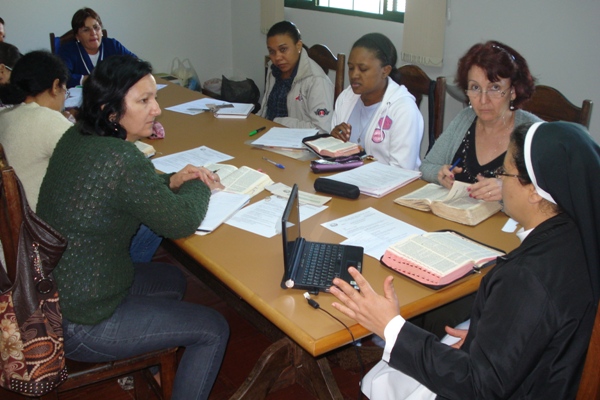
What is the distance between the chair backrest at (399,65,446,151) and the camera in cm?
263

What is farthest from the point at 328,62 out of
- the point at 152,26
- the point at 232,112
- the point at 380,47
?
the point at 152,26

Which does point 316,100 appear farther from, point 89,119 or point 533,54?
point 89,119

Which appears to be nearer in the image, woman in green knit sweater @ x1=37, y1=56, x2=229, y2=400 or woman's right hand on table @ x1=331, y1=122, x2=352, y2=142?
woman in green knit sweater @ x1=37, y1=56, x2=229, y2=400

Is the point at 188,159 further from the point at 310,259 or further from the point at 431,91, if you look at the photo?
the point at 431,91

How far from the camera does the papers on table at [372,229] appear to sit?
1634 mm

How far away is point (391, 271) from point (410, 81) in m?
1.53

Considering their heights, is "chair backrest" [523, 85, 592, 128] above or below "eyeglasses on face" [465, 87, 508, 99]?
below


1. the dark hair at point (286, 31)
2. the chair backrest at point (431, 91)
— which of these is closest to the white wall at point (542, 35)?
the chair backrest at point (431, 91)

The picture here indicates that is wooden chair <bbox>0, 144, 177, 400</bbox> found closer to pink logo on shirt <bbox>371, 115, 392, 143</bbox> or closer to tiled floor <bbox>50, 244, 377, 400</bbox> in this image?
tiled floor <bbox>50, 244, 377, 400</bbox>

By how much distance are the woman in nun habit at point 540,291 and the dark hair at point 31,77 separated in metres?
1.80

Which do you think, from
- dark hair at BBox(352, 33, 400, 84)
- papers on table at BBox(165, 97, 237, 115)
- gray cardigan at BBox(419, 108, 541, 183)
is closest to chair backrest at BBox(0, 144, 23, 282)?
gray cardigan at BBox(419, 108, 541, 183)

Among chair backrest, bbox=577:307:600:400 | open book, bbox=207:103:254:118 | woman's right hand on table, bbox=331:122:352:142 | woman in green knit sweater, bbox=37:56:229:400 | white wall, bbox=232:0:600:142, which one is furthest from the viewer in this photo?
open book, bbox=207:103:254:118

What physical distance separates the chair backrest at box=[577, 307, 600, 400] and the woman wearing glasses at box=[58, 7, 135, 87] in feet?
11.8

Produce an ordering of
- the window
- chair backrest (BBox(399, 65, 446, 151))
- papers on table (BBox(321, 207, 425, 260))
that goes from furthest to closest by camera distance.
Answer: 1. the window
2. chair backrest (BBox(399, 65, 446, 151))
3. papers on table (BBox(321, 207, 425, 260))
